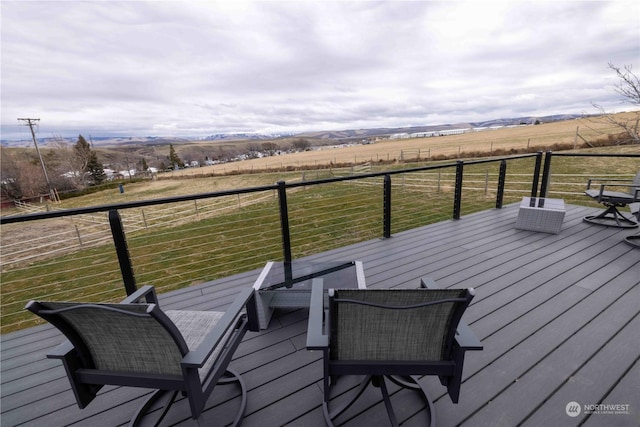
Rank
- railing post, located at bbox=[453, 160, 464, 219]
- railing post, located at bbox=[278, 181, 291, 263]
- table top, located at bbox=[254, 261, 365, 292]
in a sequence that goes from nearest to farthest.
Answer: table top, located at bbox=[254, 261, 365, 292], railing post, located at bbox=[278, 181, 291, 263], railing post, located at bbox=[453, 160, 464, 219]

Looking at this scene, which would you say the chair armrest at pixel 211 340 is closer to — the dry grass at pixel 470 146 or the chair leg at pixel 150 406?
the chair leg at pixel 150 406


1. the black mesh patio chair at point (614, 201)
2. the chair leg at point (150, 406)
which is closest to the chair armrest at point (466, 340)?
the chair leg at point (150, 406)

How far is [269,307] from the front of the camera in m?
2.12

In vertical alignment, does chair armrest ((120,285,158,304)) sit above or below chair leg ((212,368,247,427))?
above

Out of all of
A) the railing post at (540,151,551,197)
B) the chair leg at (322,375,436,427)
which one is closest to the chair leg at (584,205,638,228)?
the railing post at (540,151,551,197)

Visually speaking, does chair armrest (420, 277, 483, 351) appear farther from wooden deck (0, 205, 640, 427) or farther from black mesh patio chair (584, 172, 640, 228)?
black mesh patio chair (584, 172, 640, 228)

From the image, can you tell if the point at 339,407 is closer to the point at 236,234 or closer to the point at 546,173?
the point at 546,173

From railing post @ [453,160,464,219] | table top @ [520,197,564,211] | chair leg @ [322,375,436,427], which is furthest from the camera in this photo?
railing post @ [453,160,464,219]

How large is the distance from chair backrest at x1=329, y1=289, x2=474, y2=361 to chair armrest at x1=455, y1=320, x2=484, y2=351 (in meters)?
0.04

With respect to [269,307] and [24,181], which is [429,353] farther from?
[24,181]

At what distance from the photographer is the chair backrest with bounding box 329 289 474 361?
974 mm

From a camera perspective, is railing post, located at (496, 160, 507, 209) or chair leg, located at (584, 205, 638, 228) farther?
railing post, located at (496, 160, 507, 209)

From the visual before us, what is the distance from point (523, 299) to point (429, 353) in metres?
1.72

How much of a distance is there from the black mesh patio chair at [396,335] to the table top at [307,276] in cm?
88
